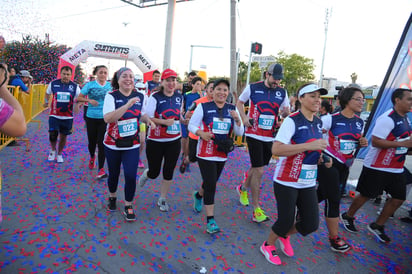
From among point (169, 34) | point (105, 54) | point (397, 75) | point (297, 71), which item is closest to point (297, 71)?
point (297, 71)

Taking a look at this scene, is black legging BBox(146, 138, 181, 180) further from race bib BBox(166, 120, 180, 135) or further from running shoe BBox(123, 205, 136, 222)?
running shoe BBox(123, 205, 136, 222)

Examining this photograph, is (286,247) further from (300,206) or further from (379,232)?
(379,232)

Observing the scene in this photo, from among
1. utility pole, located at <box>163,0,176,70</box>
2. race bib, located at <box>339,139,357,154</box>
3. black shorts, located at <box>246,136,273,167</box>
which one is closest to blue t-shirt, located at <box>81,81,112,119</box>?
black shorts, located at <box>246,136,273,167</box>

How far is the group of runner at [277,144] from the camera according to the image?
2.84 meters

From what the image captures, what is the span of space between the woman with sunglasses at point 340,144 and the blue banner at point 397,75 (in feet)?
8.48

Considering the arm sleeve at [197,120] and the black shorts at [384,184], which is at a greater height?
the arm sleeve at [197,120]

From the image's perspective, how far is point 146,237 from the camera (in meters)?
3.29

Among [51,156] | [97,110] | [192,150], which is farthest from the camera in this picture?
[51,156]

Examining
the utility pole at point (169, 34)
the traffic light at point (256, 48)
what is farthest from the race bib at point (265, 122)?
the utility pole at point (169, 34)

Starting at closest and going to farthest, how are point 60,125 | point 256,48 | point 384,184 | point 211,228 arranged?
point 211,228 → point 384,184 → point 60,125 → point 256,48

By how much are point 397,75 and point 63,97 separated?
6813mm

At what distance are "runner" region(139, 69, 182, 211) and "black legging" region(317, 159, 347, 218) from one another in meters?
1.98

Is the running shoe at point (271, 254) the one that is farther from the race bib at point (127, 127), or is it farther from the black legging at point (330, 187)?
the race bib at point (127, 127)

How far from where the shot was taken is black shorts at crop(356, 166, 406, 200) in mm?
3750
